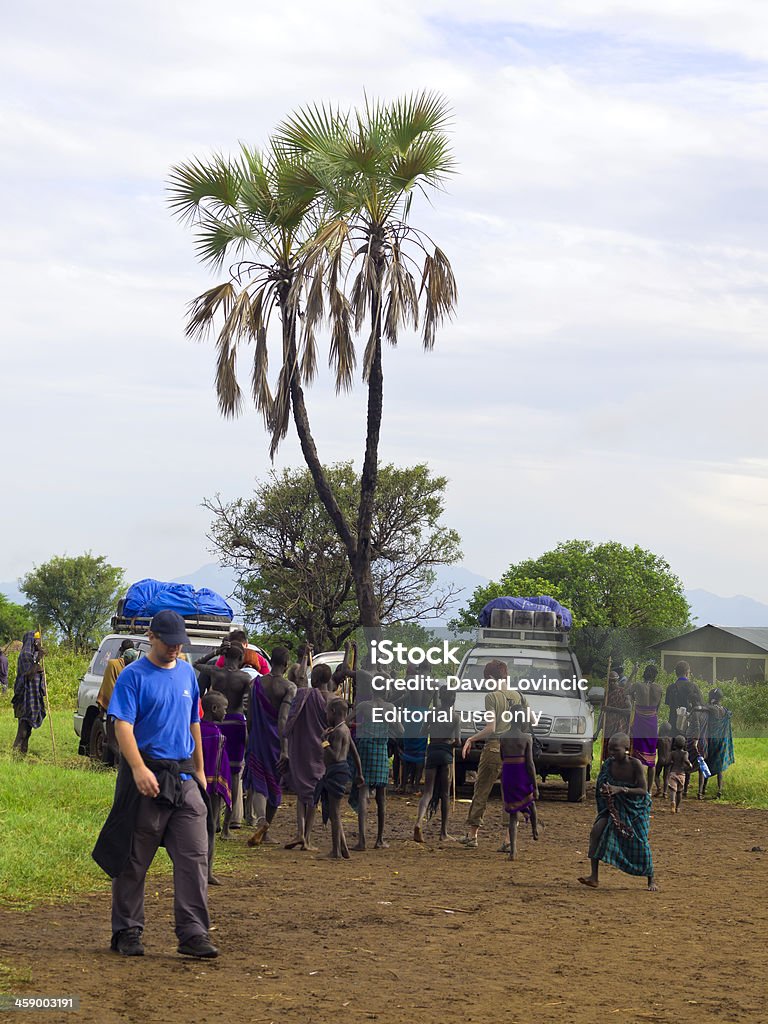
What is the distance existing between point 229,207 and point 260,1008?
16585 mm

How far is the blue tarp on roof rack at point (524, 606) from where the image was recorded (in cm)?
1919

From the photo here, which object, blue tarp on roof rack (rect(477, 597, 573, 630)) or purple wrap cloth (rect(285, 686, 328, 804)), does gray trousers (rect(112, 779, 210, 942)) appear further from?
blue tarp on roof rack (rect(477, 597, 573, 630))

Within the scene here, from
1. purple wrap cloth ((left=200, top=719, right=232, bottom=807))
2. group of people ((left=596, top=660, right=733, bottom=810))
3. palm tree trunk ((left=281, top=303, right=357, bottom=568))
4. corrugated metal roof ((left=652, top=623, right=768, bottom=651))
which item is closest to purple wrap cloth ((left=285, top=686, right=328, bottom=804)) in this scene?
purple wrap cloth ((left=200, top=719, right=232, bottom=807))

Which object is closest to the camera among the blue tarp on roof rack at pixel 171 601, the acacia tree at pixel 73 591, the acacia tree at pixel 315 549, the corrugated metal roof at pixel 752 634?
the blue tarp on roof rack at pixel 171 601

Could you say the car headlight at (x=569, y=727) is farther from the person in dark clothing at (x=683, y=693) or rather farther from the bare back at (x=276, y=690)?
the bare back at (x=276, y=690)

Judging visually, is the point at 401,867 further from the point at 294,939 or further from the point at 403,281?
the point at 403,281

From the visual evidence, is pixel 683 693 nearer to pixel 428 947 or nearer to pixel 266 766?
pixel 266 766

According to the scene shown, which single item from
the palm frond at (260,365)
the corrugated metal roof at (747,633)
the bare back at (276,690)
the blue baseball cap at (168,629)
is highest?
the palm frond at (260,365)

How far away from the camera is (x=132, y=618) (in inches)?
706

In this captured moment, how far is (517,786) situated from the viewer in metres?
11.7

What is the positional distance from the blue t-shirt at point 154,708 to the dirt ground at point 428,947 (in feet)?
3.68

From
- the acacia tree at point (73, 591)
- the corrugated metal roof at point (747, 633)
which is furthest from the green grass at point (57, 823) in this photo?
the acacia tree at point (73, 591)

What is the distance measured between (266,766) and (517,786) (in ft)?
7.47

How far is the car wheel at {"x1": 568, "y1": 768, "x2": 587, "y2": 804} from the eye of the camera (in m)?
16.6
